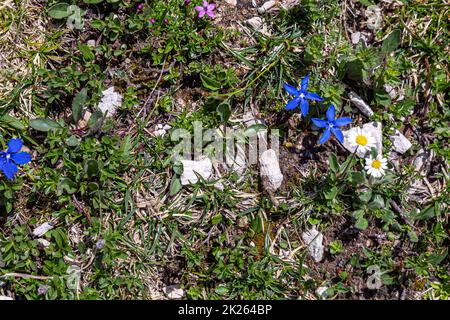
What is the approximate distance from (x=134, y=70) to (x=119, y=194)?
89cm

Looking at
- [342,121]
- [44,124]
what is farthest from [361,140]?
[44,124]

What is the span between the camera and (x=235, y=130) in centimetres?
379

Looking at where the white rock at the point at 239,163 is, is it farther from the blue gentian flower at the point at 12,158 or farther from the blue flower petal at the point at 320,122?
the blue gentian flower at the point at 12,158

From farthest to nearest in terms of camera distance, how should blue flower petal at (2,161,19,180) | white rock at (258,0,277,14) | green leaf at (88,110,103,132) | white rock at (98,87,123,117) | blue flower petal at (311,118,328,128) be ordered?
white rock at (258,0,277,14), white rock at (98,87,123,117), green leaf at (88,110,103,132), blue flower petal at (311,118,328,128), blue flower petal at (2,161,19,180)

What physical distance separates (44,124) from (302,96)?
1.77 m

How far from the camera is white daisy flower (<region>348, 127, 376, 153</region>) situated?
3620mm

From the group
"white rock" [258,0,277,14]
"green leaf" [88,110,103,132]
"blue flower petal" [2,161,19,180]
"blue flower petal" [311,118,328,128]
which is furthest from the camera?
"white rock" [258,0,277,14]

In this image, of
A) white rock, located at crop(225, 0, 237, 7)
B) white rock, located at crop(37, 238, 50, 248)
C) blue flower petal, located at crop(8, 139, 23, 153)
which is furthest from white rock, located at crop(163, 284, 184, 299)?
white rock, located at crop(225, 0, 237, 7)

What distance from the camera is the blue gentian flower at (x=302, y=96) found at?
11.8 ft

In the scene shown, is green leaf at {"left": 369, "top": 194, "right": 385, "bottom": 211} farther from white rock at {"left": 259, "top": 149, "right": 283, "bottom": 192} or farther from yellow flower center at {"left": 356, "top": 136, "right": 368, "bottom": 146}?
white rock at {"left": 259, "top": 149, "right": 283, "bottom": 192}

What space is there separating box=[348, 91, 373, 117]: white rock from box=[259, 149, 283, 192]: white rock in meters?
0.69

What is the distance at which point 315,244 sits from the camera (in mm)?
3664

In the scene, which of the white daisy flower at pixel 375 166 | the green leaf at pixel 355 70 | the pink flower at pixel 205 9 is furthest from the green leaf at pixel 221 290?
the pink flower at pixel 205 9
